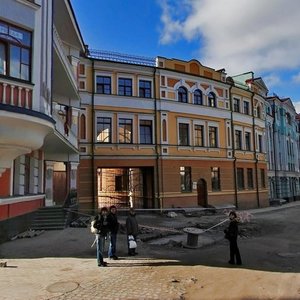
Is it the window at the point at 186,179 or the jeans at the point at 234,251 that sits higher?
the window at the point at 186,179

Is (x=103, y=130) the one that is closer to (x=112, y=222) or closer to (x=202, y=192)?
(x=202, y=192)

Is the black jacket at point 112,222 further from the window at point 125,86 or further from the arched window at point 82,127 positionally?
the window at point 125,86

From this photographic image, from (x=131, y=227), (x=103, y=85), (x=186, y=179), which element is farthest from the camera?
(x=186, y=179)

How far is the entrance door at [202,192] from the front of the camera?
100 ft

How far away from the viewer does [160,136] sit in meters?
28.4

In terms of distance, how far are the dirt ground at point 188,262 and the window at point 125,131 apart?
11196 mm

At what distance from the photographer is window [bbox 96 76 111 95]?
2680cm

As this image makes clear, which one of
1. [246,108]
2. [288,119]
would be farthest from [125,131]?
[288,119]

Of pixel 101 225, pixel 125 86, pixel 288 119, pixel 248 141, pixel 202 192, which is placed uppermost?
pixel 288 119

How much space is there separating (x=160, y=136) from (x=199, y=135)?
438 cm

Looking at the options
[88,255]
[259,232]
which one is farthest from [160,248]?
[259,232]

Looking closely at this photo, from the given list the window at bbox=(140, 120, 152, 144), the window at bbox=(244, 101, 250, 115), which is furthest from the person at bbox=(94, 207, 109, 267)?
the window at bbox=(244, 101, 250, 115)

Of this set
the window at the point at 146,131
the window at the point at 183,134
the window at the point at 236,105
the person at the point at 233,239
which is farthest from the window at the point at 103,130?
the person at the point at 233,239

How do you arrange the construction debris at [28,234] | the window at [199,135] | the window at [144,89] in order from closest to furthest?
the construction debris at [28,234]
the window at [144,89]
the window at [199,135]
